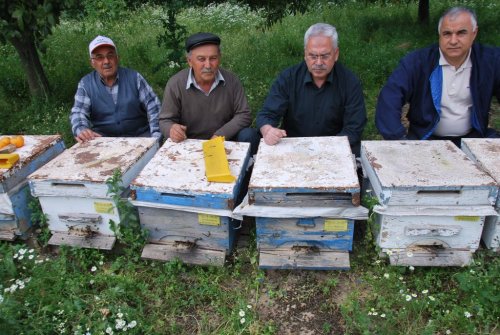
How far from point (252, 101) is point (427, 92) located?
2553mm

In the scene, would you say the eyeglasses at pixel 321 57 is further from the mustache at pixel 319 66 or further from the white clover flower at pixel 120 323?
the white clover flower at pixel 120 323

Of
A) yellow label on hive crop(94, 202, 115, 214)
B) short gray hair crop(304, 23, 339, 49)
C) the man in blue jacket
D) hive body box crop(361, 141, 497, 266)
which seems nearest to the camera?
hive body box crop(361, 141, 497, 266)

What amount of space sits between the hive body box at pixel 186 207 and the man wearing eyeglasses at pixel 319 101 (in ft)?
2.53

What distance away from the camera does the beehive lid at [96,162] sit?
113 inches

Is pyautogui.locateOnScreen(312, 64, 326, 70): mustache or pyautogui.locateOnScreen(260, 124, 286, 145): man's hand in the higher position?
pyautogui.locateOnScreen(312, 64, 326, 70): mustache

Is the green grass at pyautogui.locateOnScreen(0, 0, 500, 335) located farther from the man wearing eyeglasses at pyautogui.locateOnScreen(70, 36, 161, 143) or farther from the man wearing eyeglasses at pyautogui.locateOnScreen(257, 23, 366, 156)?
the man wearing eyeglasses at pyautogui.locateOnScreen(257, 23, 366, 156)

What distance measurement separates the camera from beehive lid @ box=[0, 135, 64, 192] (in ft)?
9.92

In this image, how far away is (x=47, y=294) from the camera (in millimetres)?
2709

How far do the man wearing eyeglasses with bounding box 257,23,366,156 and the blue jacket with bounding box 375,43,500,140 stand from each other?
0.74 ft

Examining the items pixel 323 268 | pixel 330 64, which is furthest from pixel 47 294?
pixel 330 64

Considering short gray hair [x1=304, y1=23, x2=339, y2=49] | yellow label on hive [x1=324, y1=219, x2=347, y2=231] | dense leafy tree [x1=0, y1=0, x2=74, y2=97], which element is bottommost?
yellow label on hive [x1=324, y1=219, x2=347, y2=231]

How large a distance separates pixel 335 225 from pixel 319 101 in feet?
4.28

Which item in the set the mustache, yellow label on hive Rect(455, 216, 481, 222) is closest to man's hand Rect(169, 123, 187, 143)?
the mustache

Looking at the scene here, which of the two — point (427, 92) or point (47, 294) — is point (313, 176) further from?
point (47, 294)
